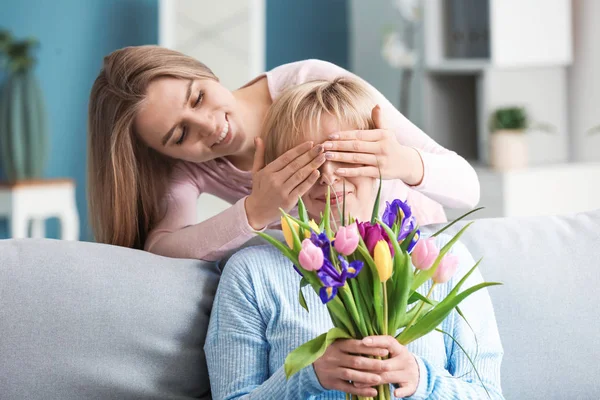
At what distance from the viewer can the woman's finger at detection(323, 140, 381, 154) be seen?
1199 millimetres

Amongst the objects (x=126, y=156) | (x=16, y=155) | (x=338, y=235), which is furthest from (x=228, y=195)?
(x=16, y=155)

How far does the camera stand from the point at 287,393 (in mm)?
1055

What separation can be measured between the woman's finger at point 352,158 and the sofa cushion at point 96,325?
1.13 ft

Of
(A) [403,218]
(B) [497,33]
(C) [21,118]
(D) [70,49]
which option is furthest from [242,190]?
(D) [70,49]

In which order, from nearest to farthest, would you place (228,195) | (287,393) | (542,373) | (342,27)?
(287,393)
(542,373)
(228,195)
(342,27)

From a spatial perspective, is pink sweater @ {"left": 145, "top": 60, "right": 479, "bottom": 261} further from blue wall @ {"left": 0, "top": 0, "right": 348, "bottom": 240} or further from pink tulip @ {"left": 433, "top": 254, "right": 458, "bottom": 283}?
blue wall @ {"left": 0, "top": 0, "right": 348, "bottom": 240}

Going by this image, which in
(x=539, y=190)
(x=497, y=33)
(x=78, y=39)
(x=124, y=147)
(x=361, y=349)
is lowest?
(x=539, y=190)

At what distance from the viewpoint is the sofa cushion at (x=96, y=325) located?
4.02 ft

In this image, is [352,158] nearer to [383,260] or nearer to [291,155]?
[291,155]

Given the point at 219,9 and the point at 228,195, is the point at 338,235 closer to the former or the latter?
the point at 228,195

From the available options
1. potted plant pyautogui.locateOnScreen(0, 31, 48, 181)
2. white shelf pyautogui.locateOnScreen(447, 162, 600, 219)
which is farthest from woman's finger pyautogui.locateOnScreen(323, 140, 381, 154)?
potted plant pyautogui.locateOnScreen(0, 31, 48, 181)

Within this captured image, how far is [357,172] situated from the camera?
3.95ft

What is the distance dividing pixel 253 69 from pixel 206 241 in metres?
2.96

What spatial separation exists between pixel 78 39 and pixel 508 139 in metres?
2.48
